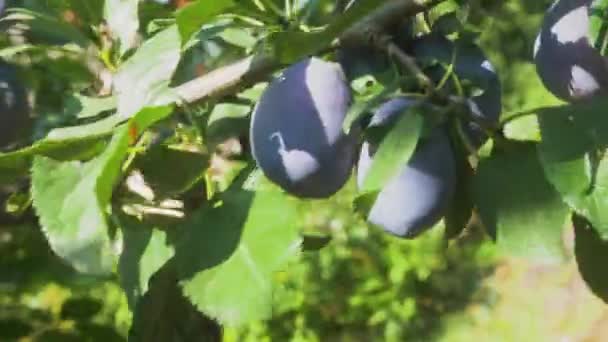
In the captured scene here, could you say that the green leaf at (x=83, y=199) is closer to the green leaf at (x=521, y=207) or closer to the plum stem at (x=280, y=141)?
the plum stem at (x=280, y=141)

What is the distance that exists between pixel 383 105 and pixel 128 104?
146mm

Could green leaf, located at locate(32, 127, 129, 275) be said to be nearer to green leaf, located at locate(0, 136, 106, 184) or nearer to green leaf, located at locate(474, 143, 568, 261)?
green leaf, located at locate(0, 136, 106, 184)

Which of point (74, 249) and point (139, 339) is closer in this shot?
point (74, 249)

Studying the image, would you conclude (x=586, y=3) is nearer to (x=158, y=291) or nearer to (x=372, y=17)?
(x=372, y=17)

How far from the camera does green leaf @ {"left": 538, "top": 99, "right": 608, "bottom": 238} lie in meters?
0.50

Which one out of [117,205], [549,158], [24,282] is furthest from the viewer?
[24,282]

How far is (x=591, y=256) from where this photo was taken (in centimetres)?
59

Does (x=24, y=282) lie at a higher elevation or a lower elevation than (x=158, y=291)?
lower

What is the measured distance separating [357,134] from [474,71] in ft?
0.23

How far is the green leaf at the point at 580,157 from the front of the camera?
50 cm

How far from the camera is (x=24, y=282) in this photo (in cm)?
106

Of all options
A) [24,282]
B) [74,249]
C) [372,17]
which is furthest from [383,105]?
[24,282]

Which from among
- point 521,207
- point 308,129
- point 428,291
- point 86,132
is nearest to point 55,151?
point 86,132

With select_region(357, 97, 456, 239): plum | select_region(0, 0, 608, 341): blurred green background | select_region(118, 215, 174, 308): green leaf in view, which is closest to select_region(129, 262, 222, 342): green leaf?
select_region(118, 215, 174, 308): green leaf
